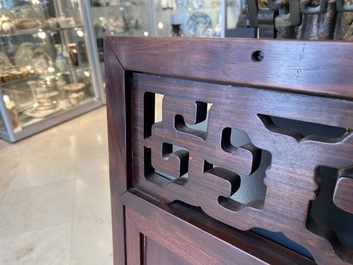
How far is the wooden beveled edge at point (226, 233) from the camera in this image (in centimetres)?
31

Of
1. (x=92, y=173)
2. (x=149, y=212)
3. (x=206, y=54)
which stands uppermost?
(x=206, y=54)

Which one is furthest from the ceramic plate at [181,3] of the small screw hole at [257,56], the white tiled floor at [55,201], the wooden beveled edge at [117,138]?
the small screw hole at [257,56]

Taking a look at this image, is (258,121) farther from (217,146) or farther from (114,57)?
(114,57)

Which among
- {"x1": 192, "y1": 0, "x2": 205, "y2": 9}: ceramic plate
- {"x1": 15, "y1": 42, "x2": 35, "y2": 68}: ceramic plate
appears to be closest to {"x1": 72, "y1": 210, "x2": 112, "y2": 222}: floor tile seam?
{"x1": 15, "y1": 42, "x2": 35, "y2": 68}: ceramic plate

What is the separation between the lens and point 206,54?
Result: 0.28 m

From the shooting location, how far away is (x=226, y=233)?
35 centimetres

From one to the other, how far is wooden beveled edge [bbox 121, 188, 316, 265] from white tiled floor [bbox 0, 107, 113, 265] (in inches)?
26.5

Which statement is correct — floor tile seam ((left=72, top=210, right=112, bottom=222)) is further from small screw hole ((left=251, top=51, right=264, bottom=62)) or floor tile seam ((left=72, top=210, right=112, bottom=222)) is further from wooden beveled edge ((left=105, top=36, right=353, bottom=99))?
small screw hole ((left=251, top=51, right=264, bottom=62))

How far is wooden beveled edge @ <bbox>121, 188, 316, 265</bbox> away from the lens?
0.31m

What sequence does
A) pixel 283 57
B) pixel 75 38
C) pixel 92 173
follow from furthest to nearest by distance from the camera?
pixel 75 38
pixel 92 173
pixel 283 57

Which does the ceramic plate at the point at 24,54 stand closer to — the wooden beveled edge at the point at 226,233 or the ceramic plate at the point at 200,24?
the ceramic plate at the point at 200,24

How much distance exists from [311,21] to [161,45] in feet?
1.22

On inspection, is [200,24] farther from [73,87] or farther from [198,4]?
[73,87]

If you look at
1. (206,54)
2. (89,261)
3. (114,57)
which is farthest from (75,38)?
(206,54)
